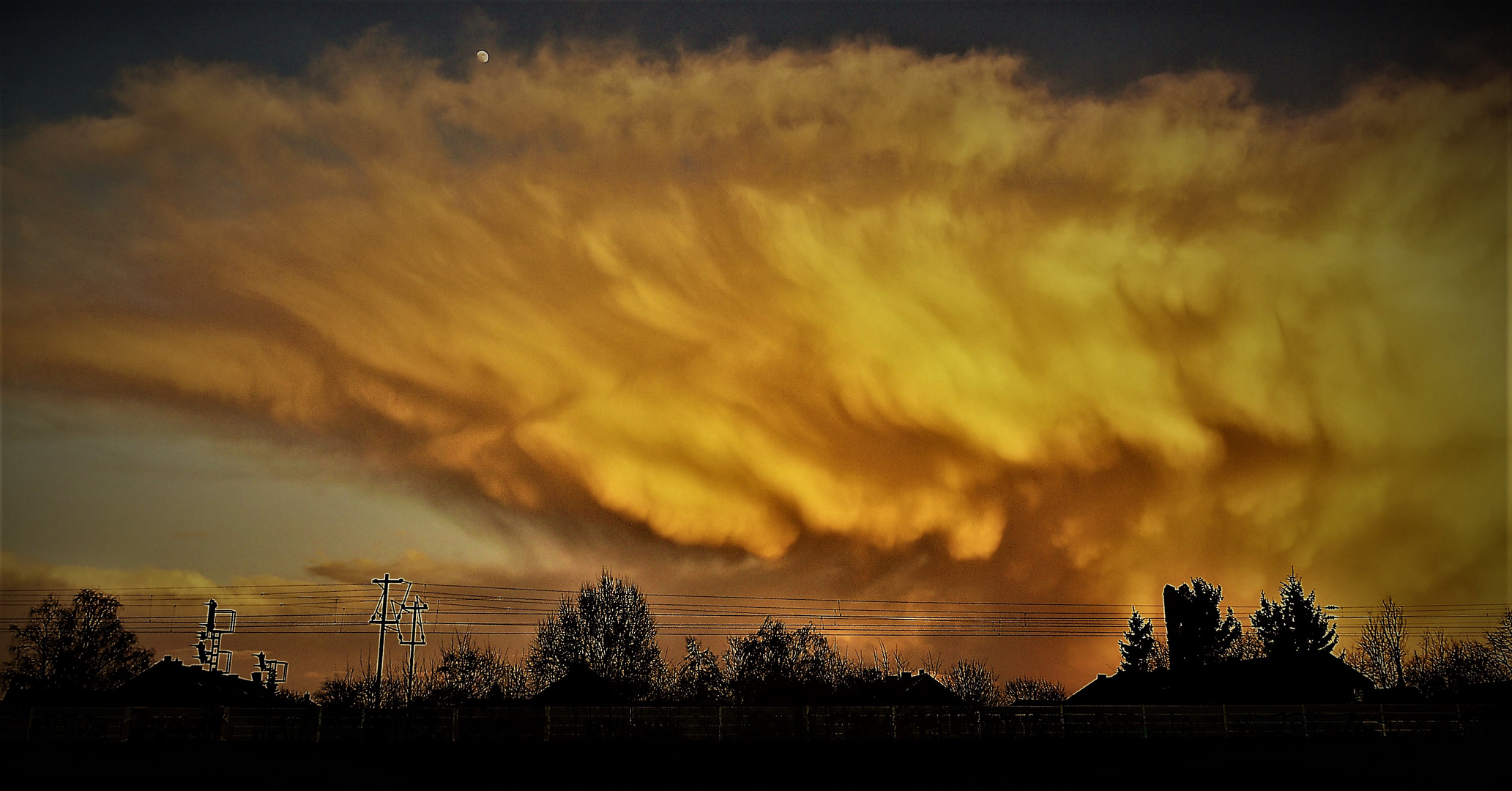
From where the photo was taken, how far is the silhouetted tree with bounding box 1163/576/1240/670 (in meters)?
102

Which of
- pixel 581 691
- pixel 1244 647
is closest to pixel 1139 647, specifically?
→ pixel 1244 647

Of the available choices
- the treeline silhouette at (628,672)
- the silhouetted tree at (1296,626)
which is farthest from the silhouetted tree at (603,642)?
the silhouetted tree at (1296,626)

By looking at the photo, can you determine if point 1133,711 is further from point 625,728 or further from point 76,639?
point 76,639

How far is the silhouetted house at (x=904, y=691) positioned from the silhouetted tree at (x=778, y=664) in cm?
296

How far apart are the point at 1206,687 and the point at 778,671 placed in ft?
122

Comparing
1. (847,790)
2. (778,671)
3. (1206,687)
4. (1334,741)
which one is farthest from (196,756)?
(1206,687)

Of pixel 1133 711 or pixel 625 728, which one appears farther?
pixel 1133 711

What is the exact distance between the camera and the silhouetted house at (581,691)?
229 ft

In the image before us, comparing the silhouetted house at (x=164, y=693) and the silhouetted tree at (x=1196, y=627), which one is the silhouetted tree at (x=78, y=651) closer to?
the silhouetted house at (x=164, y=693)

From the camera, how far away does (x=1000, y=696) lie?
149 metres

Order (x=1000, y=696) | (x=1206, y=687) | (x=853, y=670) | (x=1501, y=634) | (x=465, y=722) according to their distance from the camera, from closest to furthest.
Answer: (x=465, y=722), (x=1206, y=687), (x=1501, y=634), (x=853, y=670), (x=1000, y=696)

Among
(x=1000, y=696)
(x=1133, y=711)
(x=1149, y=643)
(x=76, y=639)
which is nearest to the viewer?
(x=1133, y=711)

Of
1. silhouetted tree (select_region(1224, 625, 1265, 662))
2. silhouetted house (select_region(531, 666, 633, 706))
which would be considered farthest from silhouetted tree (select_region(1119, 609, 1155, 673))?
silhouetted house (select_region(531, 666, 633, 706))

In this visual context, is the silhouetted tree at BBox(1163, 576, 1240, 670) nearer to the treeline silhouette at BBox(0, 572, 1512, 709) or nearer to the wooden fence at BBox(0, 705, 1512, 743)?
the treeline silhouette at BBox(0, 572, 1512, 709)
